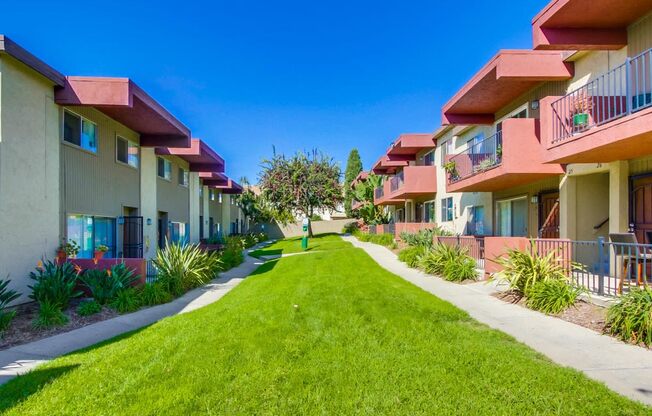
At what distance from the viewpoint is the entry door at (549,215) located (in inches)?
516

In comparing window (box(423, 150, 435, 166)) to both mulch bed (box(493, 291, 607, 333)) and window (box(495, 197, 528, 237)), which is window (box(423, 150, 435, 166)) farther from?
mulch bed (box(493, 291, 607, 333))

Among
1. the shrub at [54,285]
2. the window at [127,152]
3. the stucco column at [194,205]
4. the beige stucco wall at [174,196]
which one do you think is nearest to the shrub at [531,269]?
the shrub at [54,285]

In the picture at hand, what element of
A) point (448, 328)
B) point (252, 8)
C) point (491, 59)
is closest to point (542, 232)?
point (491, 59)

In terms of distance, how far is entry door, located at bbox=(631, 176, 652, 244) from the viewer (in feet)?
31.2

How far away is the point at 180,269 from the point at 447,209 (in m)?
14.9

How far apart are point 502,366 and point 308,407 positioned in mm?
2495

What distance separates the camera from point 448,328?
22.2ft

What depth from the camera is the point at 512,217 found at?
16375 mm

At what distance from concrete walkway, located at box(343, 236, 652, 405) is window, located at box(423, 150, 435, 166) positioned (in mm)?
16401

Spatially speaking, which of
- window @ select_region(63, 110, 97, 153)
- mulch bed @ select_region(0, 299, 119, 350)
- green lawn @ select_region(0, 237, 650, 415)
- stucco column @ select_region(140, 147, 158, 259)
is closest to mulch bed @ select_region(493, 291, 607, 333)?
green lawn @ select_region(0, 237, 650, 415)

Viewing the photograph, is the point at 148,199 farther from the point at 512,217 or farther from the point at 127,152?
the point at 512,217

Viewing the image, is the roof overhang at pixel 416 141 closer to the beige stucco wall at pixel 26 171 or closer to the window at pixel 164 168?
the window at pixel 164 168

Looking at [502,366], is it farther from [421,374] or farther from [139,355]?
[139,355]

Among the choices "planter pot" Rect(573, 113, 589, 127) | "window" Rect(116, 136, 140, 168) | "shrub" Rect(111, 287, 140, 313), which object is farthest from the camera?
"window" Rect(116, 136, 140, 168)
